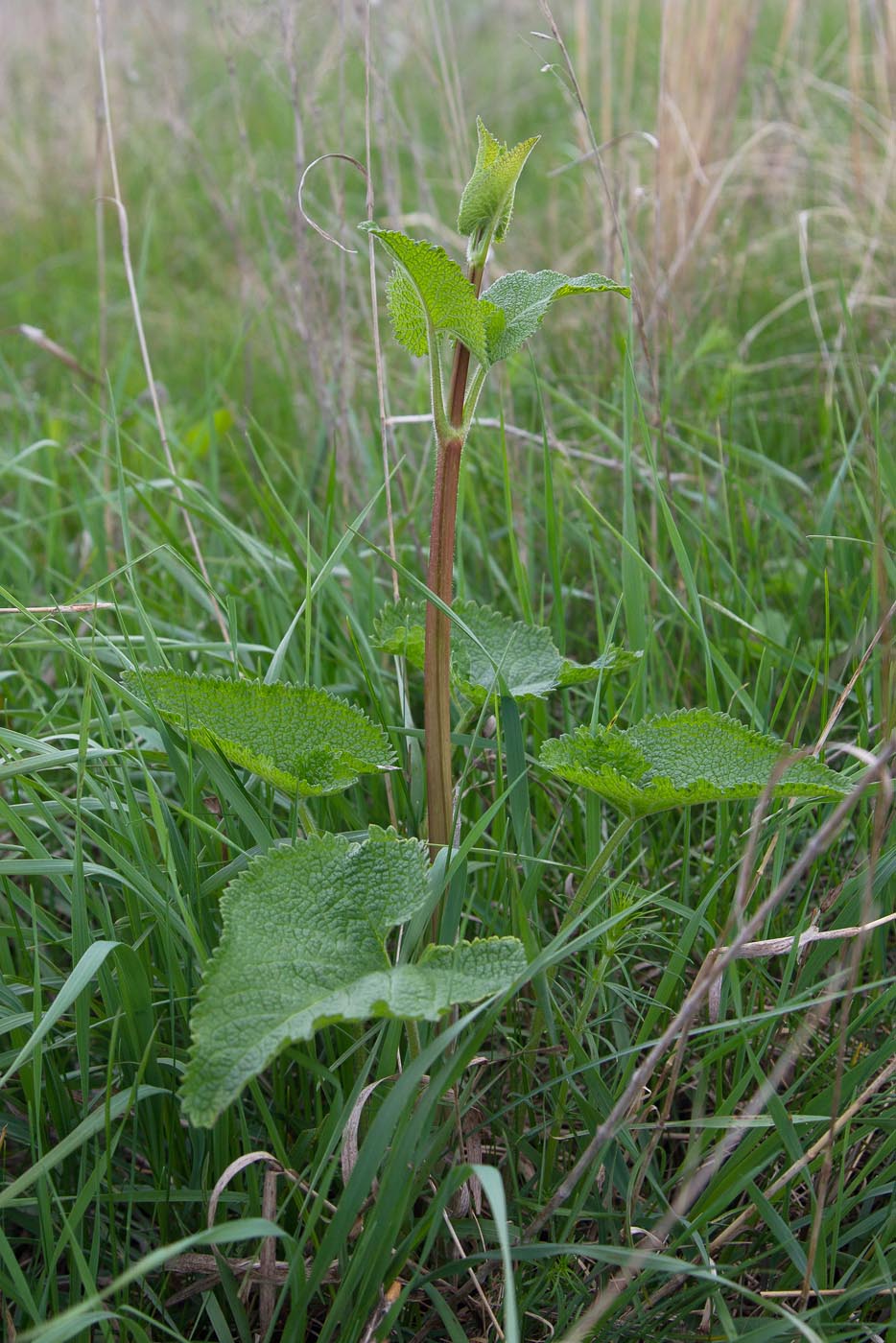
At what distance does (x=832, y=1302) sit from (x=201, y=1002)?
51 centimetres

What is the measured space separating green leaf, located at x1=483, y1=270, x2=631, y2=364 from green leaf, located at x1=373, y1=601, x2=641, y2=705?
260mm

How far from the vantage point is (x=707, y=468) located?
6.47ft

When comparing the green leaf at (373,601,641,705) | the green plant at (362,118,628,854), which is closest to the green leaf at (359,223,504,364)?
Answer: the green plant at (362,118,628,854)

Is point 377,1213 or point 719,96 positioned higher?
point 719,96

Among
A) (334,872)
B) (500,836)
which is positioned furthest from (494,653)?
(334,872)

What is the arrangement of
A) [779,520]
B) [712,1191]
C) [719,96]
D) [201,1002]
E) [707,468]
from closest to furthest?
[201,1002]
[712,1191]
[779,520]
[707,468]
[719,96]

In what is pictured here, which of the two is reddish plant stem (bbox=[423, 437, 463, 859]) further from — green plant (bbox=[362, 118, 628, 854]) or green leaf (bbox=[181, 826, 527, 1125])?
green leaf (bbox=[181, 826, 527, 1125])

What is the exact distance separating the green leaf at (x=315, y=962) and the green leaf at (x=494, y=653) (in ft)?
0.76

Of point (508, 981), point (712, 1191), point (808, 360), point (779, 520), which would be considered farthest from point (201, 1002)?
point (808, 360)

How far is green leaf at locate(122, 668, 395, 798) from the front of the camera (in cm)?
92

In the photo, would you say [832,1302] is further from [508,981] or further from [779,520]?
[779,520]

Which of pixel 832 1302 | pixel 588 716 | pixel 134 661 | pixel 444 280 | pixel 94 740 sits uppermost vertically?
pixel 444 280

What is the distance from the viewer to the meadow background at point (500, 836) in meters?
0.86

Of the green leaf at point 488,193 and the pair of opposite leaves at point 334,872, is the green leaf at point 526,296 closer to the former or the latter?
the green leaf at point 488,193
